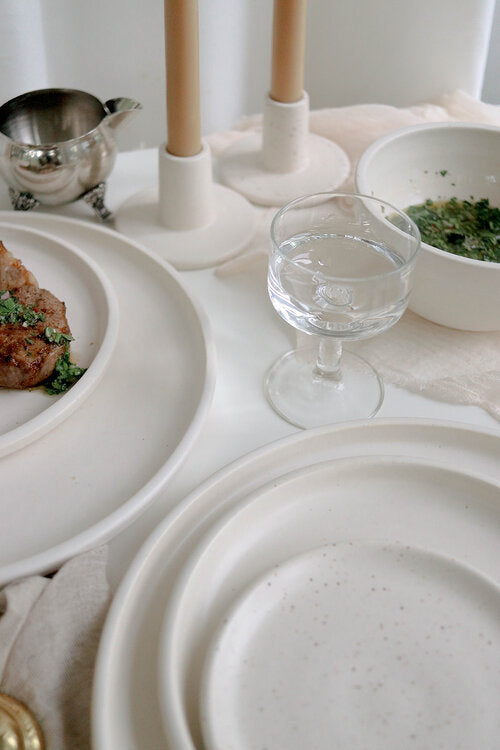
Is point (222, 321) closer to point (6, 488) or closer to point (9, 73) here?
point (6, 488)

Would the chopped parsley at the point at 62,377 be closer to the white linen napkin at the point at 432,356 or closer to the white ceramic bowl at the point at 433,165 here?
the white linen napkin at the point at 432,356

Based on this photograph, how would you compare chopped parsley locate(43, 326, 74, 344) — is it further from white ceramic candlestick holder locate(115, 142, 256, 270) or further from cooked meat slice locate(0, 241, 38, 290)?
white ceramic candlestick holder locate(115, 142, 256, 270)

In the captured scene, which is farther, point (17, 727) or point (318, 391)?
point (318, 391)

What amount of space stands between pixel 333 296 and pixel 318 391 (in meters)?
0.12

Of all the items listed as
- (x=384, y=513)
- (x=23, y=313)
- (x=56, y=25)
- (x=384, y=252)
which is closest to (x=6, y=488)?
(x=23, y=313)

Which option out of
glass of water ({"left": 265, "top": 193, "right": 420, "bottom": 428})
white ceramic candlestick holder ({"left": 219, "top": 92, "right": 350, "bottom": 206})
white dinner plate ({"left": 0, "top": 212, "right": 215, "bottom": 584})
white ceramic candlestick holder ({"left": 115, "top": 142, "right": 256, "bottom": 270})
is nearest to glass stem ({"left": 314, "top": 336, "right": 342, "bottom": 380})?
glass of water ({"left": 265, "top": 193, "right": 420, "bottom": 428})

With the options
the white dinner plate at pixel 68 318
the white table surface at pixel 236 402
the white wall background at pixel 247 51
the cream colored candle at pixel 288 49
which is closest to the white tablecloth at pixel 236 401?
the white table surface at pixel 236 402

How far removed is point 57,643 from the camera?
523 millimetres

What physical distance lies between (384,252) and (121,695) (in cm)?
47

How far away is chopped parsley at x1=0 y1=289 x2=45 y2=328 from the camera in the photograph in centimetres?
73

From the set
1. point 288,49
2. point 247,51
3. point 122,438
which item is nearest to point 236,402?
point 122,438

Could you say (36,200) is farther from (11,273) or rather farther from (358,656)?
(358,656)

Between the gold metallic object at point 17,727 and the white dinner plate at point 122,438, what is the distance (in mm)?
93

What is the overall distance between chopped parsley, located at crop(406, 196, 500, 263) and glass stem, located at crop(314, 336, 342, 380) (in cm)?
17
